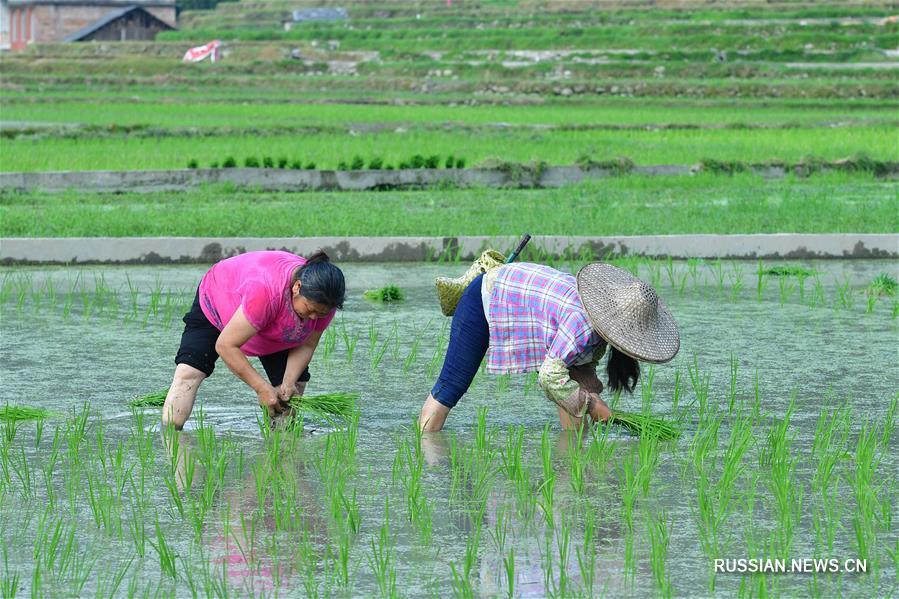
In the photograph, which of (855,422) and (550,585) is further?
(855,422)

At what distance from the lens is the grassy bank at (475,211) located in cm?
1093

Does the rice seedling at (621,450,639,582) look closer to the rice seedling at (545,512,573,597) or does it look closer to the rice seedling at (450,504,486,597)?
the rice seedling at (545,512,573,597)

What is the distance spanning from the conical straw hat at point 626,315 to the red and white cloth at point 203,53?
45.4 metres

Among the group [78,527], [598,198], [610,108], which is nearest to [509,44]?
[610,108]

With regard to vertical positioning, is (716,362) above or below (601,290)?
below

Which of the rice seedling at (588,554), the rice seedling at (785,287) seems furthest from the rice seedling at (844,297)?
the rice seedling at (588,554)

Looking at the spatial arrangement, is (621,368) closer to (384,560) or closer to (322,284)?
(322,284)

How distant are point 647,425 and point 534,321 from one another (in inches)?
23.2

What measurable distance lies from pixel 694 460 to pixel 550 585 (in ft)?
4.66

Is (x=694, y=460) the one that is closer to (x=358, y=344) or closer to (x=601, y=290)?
(x=601, y=290)

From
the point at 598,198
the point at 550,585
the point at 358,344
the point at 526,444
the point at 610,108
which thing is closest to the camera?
the point at 550,585

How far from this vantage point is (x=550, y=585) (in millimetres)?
3680

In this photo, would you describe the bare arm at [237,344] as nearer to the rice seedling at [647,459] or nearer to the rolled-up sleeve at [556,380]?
the rolled-up sleeve at [556,380]

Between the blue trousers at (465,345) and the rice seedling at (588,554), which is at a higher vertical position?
the blue trousers at (465,345)
